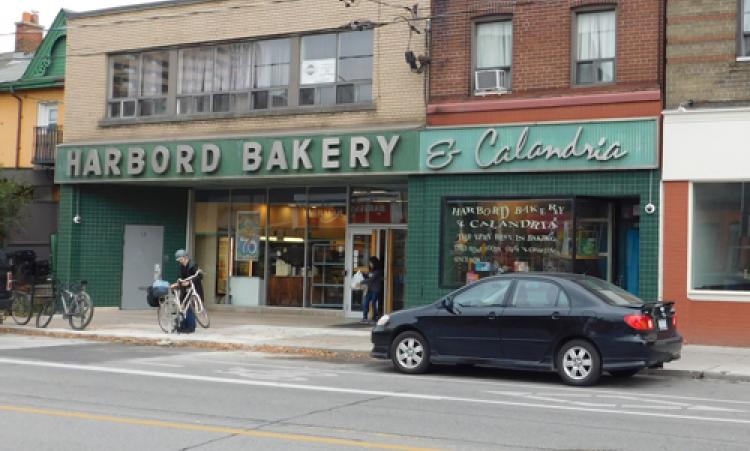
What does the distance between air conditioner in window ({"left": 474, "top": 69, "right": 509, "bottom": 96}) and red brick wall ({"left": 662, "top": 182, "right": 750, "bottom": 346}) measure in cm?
382

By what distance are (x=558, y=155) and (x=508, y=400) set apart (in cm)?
780

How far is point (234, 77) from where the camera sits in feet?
71.4

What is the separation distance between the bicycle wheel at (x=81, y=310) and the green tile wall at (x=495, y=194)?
22.2ft

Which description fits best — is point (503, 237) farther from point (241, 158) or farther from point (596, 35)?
point (241, 158)

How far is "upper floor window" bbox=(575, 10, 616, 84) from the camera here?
1722 centimetres

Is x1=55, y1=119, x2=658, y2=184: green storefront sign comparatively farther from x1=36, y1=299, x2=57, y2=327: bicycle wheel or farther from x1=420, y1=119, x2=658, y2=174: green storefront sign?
x1=36, y1=299, x2=57, y2=327: bicycle wheel

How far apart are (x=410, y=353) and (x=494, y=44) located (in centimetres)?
792

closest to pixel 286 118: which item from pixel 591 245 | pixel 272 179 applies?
pixel 272 179

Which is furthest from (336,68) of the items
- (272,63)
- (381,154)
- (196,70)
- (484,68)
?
(196,70)

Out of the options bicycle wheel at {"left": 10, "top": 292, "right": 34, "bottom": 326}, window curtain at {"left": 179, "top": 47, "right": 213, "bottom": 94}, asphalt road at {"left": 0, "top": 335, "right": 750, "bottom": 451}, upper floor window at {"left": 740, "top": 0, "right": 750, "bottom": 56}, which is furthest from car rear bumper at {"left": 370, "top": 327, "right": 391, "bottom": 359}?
window curtain at {"left": 179, "top": 47, "right": 213, "bottom": 94}

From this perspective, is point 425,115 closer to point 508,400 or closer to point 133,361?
point 133,361

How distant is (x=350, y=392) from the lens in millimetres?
11078

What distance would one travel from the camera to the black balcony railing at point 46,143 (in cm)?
2656

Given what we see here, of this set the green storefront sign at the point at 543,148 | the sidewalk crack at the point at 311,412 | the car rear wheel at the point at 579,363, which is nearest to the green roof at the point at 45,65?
the green storefront sign at the point at 543,148
